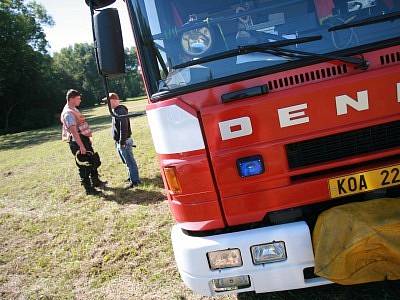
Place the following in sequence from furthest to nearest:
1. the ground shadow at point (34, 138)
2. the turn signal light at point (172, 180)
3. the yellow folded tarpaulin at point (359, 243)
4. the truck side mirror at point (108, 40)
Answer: the ground shadow at point (34, 138) < the truck side mirror at point (108, 40) < the turn signal light at point (172, 180) < the yellow folded tarpaulin at point (359, 243)

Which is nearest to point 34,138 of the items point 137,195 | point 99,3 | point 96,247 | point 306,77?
point 137,195

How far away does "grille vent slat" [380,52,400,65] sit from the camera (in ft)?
7.52

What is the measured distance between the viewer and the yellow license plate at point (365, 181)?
2.39m

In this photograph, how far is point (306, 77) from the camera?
2340 mm

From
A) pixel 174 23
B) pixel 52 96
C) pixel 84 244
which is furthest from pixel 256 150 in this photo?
pixel 52 96

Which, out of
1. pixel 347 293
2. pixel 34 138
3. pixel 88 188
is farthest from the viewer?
pixel 34 138

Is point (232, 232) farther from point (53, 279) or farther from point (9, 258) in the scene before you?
point (9, 258)

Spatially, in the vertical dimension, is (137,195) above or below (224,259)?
below

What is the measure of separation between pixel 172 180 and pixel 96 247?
2802 millimetres

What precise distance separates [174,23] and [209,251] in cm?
156

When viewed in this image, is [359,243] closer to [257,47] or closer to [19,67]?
[257,47]

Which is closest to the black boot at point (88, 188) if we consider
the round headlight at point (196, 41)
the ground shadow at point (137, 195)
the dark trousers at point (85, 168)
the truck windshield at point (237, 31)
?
the dark trousers at point (85, 168)

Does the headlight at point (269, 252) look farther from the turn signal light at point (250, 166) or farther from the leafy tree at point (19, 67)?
the leafy tree at point (19, 67)

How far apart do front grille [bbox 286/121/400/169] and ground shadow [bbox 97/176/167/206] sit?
13.1 feet
